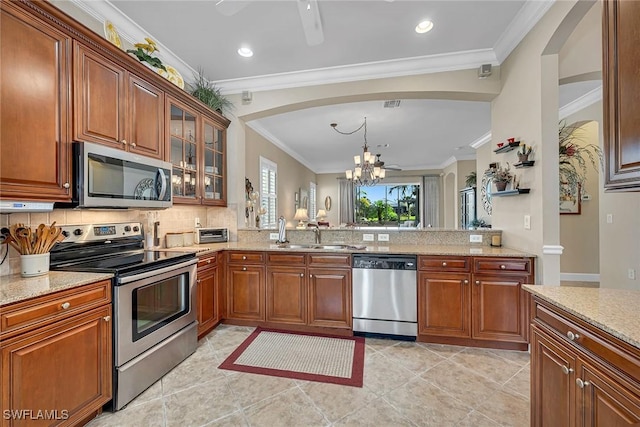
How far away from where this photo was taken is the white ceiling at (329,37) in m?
2.33

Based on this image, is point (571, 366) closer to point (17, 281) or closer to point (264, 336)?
point (264, 336)

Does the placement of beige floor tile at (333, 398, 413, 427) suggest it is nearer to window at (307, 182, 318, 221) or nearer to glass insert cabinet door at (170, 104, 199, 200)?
glass insert cabinet door at (170, 104, 199, 200)

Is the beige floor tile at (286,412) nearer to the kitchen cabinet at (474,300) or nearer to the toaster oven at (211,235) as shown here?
Answer: the kitchen cabinet at (474,300)

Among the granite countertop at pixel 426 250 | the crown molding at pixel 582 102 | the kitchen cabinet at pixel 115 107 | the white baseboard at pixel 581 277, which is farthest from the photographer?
the white baseboard at pixel 581 277

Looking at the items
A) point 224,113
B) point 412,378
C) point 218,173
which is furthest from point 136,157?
point 412,378

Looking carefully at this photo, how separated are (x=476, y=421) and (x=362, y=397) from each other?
2.30ft

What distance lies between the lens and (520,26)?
251 centimetres

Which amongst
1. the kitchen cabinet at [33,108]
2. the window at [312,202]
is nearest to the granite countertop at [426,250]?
the kitchen cabinet at [33,108]

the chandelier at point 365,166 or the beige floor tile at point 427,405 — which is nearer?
the beige floor tile at point 427,405

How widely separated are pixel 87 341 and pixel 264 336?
5.17 ft

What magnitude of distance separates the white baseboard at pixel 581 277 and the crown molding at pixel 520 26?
4321 mm

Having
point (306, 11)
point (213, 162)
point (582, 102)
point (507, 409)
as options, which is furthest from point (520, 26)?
point (213, 162)

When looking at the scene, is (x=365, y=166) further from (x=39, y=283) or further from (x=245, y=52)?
(x=39, y=283)

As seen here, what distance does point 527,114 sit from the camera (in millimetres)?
2582
